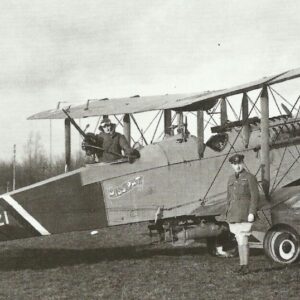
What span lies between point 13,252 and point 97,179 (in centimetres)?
315

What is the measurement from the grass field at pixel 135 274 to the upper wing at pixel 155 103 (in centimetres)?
240

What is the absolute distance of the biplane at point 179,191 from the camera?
749 centimetres

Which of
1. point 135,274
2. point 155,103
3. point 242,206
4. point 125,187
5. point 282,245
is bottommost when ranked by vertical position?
point 135,274

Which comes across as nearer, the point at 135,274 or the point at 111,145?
the point at 135,274

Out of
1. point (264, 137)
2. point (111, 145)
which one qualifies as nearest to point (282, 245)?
point (264, 137)

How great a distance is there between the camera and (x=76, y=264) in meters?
8.09

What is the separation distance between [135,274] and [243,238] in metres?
1.55

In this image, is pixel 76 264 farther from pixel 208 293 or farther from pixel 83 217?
pixel 208 293

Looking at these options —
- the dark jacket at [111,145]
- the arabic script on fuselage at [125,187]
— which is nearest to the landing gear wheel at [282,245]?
the arabic script on fuselage at [125,187]

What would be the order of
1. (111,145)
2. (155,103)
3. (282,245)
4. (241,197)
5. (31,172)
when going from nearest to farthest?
(241,197), (282,245), (111,145), (155,103), (31,172)

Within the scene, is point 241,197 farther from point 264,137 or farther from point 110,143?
point 110,143

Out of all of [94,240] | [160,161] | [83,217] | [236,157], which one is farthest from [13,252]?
[236,157]

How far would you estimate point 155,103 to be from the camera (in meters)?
9.39

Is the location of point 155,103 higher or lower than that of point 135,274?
higher
